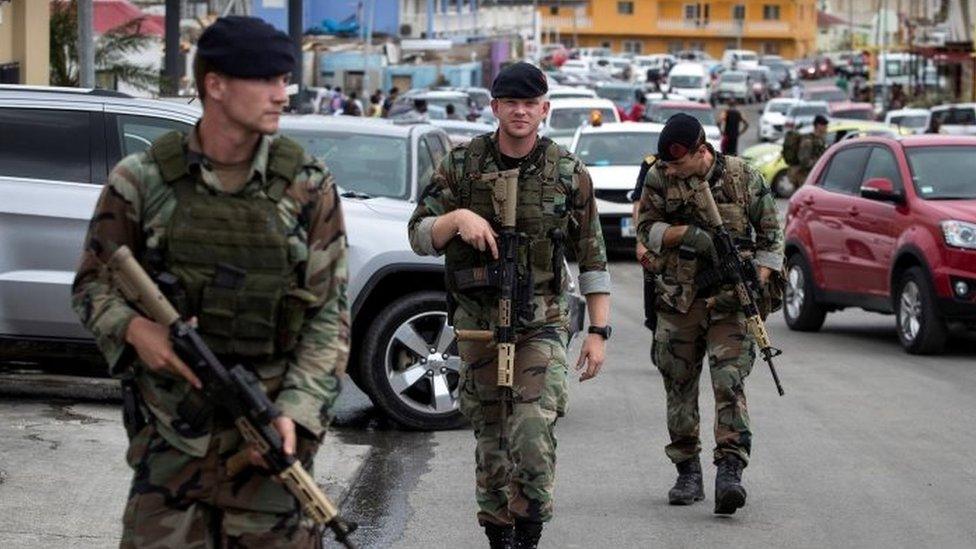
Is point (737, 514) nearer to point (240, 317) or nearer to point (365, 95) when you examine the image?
point (240, 317)

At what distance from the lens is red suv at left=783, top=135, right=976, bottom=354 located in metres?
14.7

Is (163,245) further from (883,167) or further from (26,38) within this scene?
(26,38)


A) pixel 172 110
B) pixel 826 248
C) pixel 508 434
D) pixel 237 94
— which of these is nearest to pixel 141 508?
pixel 237 94

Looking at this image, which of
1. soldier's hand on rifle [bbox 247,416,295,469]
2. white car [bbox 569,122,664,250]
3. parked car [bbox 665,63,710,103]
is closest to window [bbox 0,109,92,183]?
soldier's hand on rifle [bbox 247,416,295,469]

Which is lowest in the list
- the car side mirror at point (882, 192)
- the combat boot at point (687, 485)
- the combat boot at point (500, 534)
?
the combat boot at point (687, 485)

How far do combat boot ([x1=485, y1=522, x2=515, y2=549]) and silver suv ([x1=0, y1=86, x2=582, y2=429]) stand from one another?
3.70m

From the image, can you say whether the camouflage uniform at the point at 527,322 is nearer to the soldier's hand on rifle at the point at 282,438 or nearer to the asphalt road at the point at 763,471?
the asphalt road at the point at 763,471

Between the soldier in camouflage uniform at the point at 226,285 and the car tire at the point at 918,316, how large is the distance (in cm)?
1073

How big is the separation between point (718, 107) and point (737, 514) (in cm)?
8152

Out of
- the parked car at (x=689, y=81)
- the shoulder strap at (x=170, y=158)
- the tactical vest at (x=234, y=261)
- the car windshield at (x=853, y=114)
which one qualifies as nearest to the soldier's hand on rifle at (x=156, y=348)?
the tactical vest at (x=234, y=261)

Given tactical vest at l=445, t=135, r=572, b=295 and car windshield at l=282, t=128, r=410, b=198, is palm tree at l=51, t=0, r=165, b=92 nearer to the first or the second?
car windshield at l=282, t=128, r=410, b=198

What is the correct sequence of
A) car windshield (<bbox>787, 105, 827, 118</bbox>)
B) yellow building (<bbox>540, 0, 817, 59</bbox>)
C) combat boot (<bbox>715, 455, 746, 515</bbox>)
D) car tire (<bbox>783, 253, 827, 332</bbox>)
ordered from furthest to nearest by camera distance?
yellow building (<bbox>540, 0, 817, 59</bbox>)
car windshield (<bbox>787, 105, 827, 118</bbox>)
car tire (<bbox>783, 253, 827, 332</bbox>)
combat boot (<bbox>715, 455, 746, 515</bbox>)

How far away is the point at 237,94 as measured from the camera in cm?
453

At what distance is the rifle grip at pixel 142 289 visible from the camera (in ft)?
14.6
